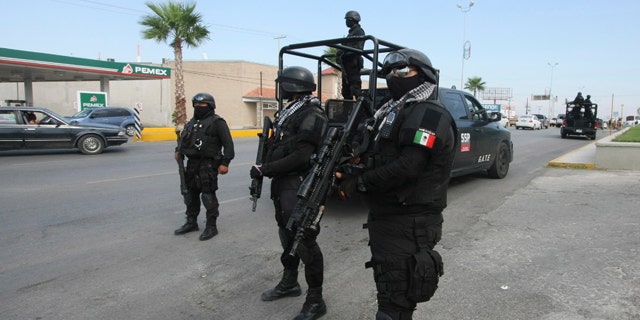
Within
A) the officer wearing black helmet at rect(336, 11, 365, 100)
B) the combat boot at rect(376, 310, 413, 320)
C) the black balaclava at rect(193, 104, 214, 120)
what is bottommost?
the combat boot at rect(376, 310, 413, 320)

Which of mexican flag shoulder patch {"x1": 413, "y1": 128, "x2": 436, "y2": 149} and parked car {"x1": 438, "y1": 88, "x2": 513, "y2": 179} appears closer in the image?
mexican flag shoulder patch {"x1": 413, "y1": 128, "x2": 436, "y2": 149}

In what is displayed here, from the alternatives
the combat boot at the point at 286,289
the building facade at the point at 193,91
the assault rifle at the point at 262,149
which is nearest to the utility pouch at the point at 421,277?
the combat boot at the point at 286,289

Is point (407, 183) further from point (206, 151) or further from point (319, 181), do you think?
point (206, 151)

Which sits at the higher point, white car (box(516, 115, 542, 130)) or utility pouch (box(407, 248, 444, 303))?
white car (box(516, 115, 542, 130))

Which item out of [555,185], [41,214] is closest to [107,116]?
[41,214]

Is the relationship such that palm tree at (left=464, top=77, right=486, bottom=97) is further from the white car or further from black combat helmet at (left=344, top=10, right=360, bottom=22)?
black combat helmet at (left=344, top=10, right=360, bottom=22)

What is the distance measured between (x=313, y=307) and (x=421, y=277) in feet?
3.76

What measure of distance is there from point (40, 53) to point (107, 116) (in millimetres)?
4290

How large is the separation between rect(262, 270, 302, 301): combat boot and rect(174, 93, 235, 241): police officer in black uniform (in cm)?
168

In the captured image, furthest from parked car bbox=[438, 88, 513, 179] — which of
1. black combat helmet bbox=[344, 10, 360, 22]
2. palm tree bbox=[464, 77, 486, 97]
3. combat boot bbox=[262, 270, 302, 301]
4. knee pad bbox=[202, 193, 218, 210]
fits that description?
palm tree bbox=[464, 77, 486, 97]

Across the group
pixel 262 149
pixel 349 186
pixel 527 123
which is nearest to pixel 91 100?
pixel 262 149

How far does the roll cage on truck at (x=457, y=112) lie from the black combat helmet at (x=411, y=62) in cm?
253

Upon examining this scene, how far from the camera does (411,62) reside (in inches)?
85.8

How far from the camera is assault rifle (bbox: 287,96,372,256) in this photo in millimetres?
2328
